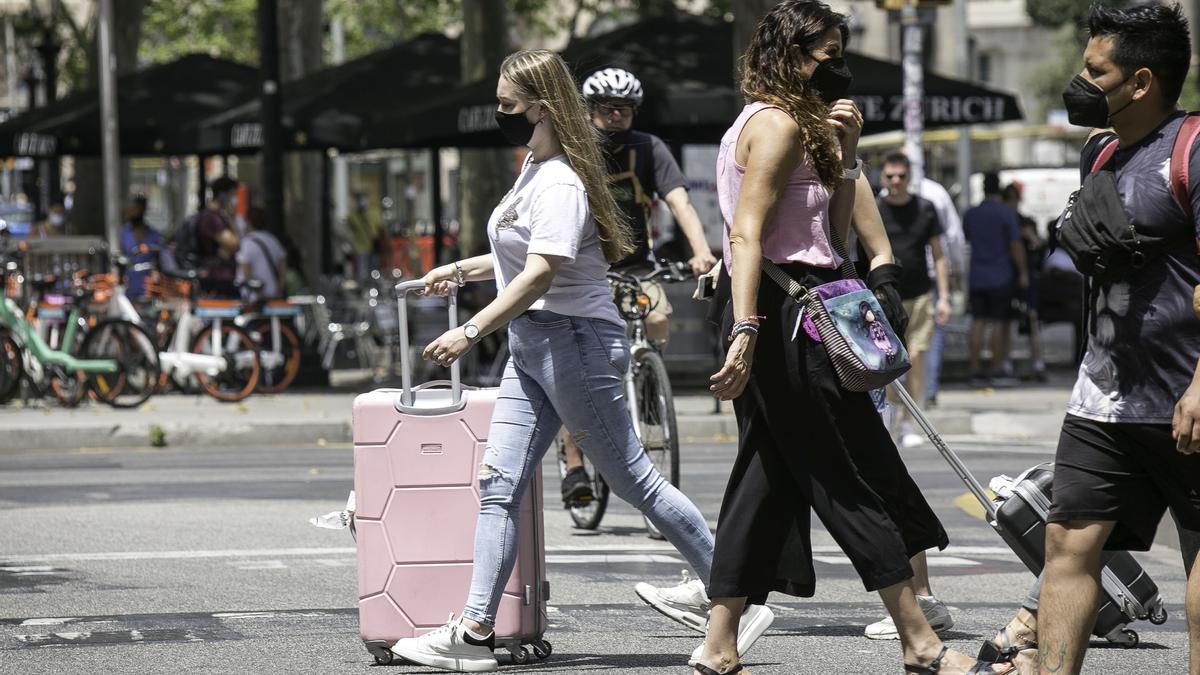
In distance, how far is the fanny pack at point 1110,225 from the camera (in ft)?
14.6

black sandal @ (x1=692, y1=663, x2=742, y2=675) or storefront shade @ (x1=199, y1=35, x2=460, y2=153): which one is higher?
storefront shade @ (x1=199, y1=35, x2=460, y2=153)

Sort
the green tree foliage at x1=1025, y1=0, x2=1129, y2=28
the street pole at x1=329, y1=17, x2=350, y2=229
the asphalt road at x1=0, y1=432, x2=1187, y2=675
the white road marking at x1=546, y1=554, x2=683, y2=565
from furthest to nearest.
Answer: the green tree foliage at x1=1025, y1=0, x2=1129, y2=28, the street pole at x1=329, y1=17, x2=350, y2=229, the white road marking at x1=546, y1=554, x2=683, y2=565, the asphalt road at x1=0, y1=432, x2=1187, y2=675

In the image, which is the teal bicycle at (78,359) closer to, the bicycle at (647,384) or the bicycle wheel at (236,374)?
the bicycle wheel at (236,374)

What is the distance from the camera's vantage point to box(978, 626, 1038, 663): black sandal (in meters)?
5.30

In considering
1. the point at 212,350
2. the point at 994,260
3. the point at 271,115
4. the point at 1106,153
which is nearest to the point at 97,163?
the point at 271,115

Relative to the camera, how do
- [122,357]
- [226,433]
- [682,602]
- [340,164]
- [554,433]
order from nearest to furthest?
[554,433] → [682,602] → [226,433] → [122,357] → [340,164]

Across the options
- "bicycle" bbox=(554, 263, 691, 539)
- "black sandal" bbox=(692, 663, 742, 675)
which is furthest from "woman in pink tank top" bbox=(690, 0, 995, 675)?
"bicycle" bbox=(554, 263, 691, 539)

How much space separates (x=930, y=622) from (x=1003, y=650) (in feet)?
2.35

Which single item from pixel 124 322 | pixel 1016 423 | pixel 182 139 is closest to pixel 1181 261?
pixel 1016 423

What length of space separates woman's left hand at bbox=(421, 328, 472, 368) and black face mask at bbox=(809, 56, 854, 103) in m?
1.22

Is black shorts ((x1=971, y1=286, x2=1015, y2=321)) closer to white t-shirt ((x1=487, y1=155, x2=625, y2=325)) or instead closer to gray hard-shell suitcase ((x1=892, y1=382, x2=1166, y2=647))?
gray hard-shell suitcase ((x1=892, y1=382, x2=1166, y2=647))

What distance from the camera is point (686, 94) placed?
52.2 feet

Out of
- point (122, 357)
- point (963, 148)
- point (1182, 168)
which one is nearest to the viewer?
point (1182, 168)

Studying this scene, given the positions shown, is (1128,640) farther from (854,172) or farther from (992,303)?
(992,303)
